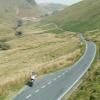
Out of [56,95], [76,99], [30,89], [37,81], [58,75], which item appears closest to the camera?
[76,99]

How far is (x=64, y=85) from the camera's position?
1425 inches

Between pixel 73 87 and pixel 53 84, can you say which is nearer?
pixel 73 87

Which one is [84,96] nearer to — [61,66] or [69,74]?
[69,74]

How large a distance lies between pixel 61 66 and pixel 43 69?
7.26 meters

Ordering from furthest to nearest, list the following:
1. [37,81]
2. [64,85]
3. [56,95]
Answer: [37,81]
[64,85]
[56,95]

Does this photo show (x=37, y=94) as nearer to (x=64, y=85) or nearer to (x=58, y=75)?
(x=64, y=85)

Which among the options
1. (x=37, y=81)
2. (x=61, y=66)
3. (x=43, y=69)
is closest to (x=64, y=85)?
(x=37, y=81)

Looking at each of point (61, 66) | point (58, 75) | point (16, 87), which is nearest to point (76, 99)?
point (16, 87)

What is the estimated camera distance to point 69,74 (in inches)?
1763

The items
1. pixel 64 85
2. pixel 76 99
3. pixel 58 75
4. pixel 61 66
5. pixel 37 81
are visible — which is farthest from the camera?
pixel 61 66

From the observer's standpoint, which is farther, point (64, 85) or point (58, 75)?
point (58, 75)

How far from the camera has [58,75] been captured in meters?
43.7

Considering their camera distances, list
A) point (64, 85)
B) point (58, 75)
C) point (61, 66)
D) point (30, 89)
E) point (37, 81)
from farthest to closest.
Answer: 1. point (61, 66)
2. point (58, 75)
3. point (37, 81)
4. point (64, 85)
5. point (30, 89)

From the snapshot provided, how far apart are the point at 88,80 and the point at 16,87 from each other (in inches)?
361
